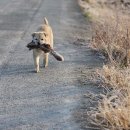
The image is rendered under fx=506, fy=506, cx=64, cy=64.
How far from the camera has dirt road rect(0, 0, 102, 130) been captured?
709 centimetres

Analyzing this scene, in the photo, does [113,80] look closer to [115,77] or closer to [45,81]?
[115,77]

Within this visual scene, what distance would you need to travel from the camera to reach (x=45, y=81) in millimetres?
9062

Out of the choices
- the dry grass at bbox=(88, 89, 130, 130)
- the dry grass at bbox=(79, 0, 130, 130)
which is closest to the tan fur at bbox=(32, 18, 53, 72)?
the dry grass at bbox=(79, 0, 130, 130)

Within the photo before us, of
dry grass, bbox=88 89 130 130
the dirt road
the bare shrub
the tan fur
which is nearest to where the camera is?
dry grass, bbox=88 89 130 130

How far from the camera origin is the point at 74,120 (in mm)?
7023

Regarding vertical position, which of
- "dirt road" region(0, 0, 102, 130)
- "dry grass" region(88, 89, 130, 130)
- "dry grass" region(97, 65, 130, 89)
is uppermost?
"dry grass" region(88, 89, 130, 130)

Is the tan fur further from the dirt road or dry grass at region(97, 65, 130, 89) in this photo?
dry grass at region(97, 65, 130, 89)

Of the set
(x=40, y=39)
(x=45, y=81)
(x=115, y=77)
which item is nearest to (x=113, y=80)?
(x=115, y=77)

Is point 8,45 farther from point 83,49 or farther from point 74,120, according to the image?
point 74,120

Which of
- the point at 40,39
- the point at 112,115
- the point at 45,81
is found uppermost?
the point at 40,39

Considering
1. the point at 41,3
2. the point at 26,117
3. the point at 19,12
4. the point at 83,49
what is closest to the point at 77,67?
the point at 83,49

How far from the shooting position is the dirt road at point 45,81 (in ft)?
23.3

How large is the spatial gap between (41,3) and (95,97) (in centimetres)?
1483

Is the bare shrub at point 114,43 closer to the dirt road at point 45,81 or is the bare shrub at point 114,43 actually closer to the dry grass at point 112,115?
the dirt road at point 45,81
